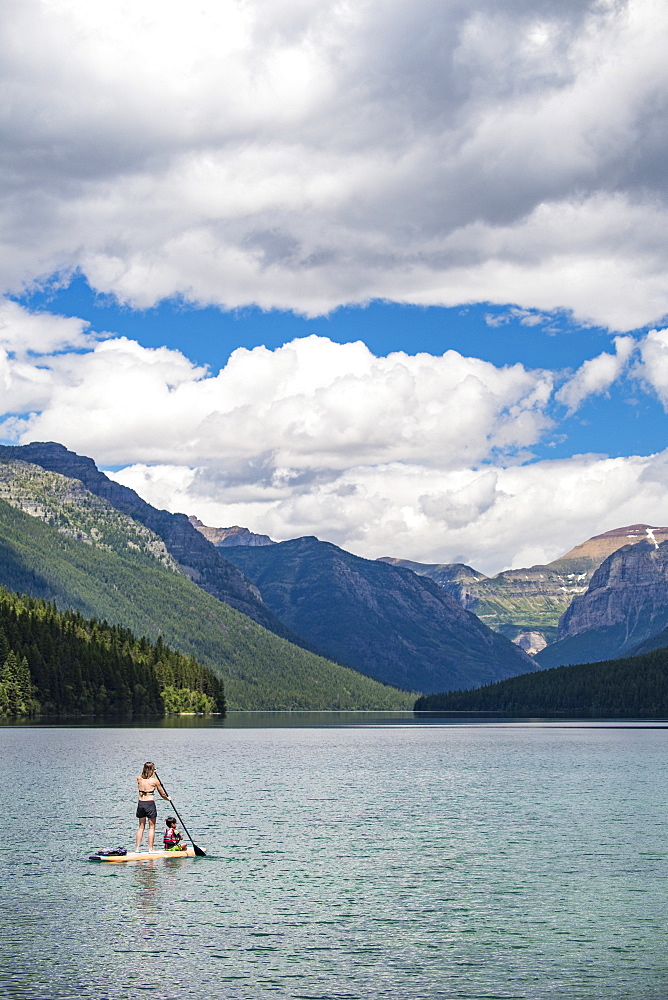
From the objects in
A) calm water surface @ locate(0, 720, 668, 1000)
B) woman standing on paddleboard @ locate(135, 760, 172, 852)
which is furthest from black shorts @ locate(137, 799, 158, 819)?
calm water surface @ locate(0, 720, 668, 1000)

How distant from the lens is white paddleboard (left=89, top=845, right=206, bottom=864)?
64.1 metres

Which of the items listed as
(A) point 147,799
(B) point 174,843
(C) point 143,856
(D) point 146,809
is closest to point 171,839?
(B) point 174,843

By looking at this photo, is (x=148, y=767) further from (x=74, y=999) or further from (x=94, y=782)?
(x=94, y=782)

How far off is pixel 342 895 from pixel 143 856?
15722mm

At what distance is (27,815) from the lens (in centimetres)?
8469

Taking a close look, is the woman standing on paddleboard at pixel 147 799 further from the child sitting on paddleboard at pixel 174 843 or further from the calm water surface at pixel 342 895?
the calm water surface at pixel 342 895

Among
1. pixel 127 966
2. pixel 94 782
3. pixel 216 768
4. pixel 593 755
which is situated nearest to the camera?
pixel 127 966

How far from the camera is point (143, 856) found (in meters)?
65.6

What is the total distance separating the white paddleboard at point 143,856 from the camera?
210 feet

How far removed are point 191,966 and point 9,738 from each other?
5961 inches

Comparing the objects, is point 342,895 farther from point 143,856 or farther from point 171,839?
point 171,839

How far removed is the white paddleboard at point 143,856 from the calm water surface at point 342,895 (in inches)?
23.8

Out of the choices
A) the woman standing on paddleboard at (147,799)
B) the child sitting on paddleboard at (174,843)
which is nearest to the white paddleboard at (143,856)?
the child sitting on paddleboard at (174,843)

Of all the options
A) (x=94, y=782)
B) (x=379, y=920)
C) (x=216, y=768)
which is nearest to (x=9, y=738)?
(x=216, y=768)
